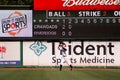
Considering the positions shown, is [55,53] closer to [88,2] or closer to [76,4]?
[76,4]

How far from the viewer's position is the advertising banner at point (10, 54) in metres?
27.7

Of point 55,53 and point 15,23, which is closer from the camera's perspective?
point 15,23

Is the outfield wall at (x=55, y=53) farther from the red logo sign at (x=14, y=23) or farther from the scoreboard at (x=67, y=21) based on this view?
the red logo sign at (x=14, y=23)

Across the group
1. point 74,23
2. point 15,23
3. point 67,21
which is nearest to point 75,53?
point 74,23

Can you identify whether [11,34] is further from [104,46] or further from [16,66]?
[104,46]

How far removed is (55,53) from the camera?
90.7ft

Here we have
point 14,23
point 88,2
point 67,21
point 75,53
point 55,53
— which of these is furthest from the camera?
point 75,53

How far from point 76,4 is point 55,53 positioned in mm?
3647

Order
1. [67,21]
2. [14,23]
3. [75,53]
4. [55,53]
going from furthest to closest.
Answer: [75,53] → [55,53] → [14,23] → [67,21]

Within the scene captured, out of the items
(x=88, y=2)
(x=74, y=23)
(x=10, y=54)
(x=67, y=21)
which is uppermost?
(x=88, y=2)

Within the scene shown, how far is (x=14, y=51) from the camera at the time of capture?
27797mm

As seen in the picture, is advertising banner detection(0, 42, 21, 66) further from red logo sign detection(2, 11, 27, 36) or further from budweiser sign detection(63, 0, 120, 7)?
budweiser sign detection(63, 0, 120, 7)

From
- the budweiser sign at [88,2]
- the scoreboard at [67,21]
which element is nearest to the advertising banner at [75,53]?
the scoreboard at [67,21]

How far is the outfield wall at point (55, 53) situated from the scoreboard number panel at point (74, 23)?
101cm
